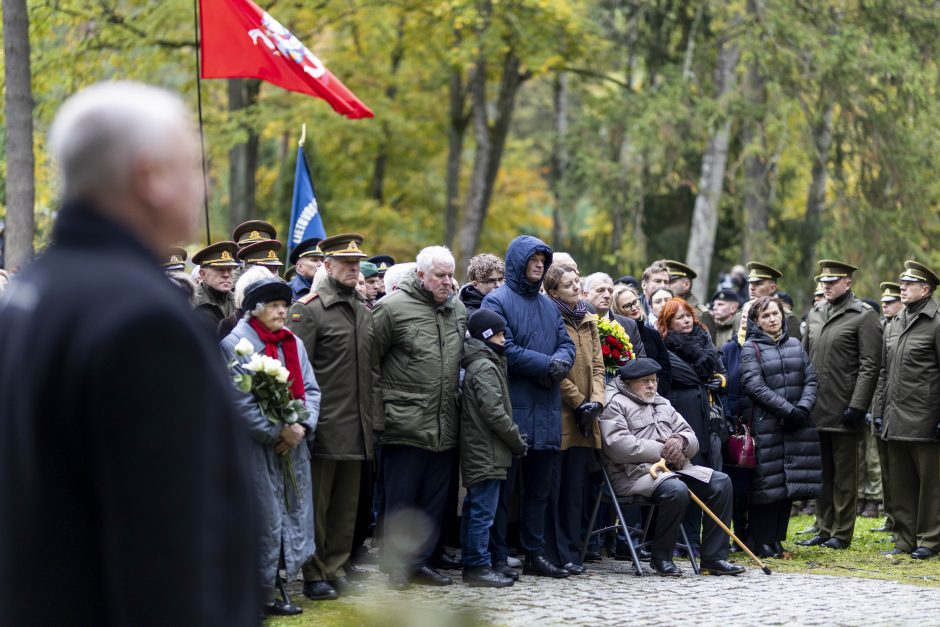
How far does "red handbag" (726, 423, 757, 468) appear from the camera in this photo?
423 inches

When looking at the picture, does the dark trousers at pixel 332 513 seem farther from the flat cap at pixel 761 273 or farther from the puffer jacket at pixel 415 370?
the flat cap at pixel 761 273

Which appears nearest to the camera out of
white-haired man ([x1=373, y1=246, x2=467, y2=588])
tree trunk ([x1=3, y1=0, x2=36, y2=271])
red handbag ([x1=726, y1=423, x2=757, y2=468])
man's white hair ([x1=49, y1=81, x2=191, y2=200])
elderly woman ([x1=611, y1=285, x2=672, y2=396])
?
man's white hair ([x1=49, y1=81, x2=191, y2=200])

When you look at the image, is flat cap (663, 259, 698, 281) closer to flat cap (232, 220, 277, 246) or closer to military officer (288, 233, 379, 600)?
flat cap (232, 220, 277, 246)

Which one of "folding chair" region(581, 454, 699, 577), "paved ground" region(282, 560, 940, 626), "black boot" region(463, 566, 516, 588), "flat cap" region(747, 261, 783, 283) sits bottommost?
"paved ground" region(282, 560, 940, 626)

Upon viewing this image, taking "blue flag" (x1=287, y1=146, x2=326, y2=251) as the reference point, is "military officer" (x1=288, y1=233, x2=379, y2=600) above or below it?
below

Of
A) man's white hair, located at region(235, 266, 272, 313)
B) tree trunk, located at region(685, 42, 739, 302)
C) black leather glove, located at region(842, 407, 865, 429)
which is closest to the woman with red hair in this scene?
black leather glove, located at region(842, 407, 865, 429)

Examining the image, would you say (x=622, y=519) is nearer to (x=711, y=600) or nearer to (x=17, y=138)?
(x=711, y=600)

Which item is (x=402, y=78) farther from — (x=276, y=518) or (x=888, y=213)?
(x=276, y=518)

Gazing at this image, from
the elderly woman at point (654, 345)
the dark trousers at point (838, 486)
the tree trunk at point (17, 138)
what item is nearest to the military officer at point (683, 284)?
the dark trousers at point (838, 486)

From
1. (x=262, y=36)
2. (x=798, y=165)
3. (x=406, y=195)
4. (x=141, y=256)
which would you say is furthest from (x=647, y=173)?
(x=141, y=256)

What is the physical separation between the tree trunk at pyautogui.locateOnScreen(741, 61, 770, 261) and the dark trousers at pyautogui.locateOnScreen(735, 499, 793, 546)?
10.2 metres

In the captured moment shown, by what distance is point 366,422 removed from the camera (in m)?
8.42

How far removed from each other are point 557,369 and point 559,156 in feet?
59.7

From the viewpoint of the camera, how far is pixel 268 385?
24.5 feet
